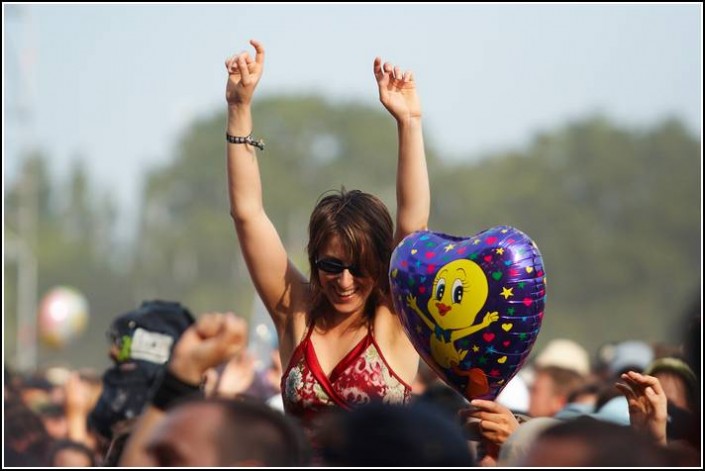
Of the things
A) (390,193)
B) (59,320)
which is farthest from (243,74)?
(390,193)

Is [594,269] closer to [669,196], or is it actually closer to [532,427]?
[669,196]

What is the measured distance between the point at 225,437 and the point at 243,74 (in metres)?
1.80

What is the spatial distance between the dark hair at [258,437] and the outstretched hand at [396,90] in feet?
5.81

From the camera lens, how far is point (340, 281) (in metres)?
4.46

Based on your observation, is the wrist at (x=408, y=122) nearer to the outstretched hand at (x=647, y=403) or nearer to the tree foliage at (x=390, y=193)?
the outstretched hand at (x=647, y=403)

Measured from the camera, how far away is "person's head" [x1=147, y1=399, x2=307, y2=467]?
2963mm

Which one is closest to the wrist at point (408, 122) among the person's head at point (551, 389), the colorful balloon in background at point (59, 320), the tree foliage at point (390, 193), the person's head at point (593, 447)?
the person's head at point (593, 447)

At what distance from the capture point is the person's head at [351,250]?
14.6ft

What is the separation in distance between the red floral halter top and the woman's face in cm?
14

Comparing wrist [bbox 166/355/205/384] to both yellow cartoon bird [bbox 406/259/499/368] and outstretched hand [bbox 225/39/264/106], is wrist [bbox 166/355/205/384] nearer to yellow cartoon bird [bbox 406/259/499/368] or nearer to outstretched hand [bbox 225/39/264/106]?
yellow cartoon bird [bbox 406/259/499/368]

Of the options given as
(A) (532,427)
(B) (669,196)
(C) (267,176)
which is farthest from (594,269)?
(A) (532,427)

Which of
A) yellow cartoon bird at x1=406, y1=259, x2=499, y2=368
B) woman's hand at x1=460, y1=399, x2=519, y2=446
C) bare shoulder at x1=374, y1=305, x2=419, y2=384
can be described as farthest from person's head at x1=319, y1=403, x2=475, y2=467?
bare shoulder at x1=374, y1=305, x2=419, y2=384

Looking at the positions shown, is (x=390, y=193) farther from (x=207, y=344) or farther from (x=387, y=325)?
(x=207, y=344)

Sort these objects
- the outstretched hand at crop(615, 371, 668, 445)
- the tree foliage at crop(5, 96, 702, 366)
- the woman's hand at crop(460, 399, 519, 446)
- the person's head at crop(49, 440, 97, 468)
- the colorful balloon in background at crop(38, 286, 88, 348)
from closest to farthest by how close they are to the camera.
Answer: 1. the woman's hand at crop(460, 399, 519, 446)
2. the outstretched hand at crop(615, 371, 668, 445)
3. the person's head at crop(49, 440, 97, 468)
4. the colorful balloon in background at crop(38, 286, 88, 348)
5. the tree foliage at crop(5, 96, 702, 366)
